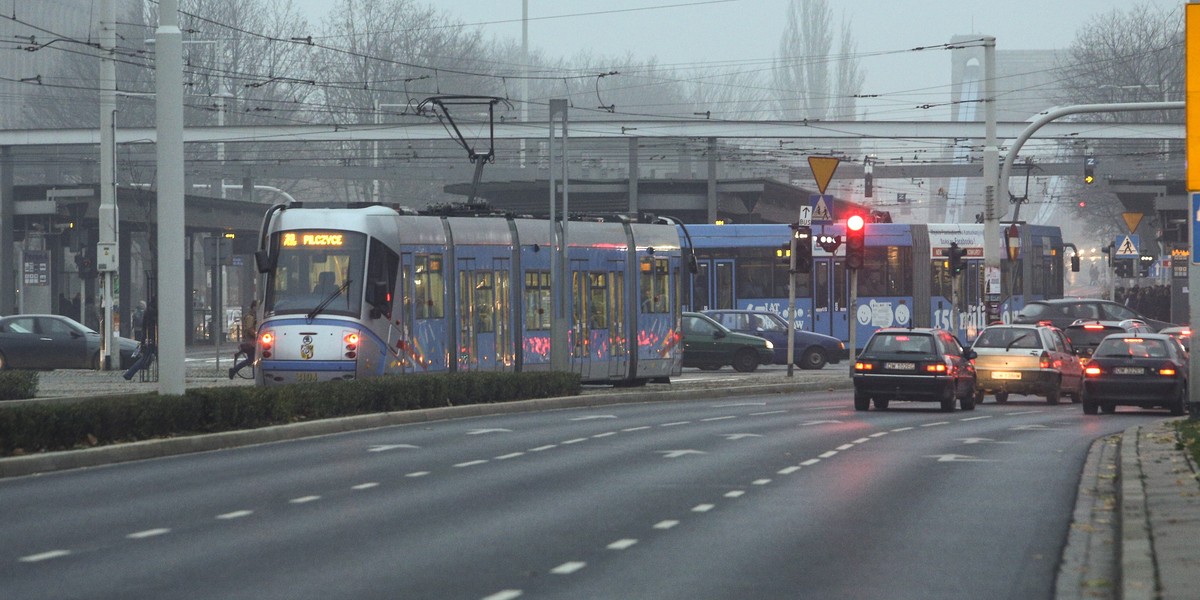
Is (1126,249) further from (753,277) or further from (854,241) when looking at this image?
(854,241)

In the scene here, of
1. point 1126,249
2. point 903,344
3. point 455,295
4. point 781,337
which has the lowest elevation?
point 781,337

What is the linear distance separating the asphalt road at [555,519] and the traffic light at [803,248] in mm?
14899

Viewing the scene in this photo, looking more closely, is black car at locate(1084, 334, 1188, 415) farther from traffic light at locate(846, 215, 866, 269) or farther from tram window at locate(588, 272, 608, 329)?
tram window at locate(588, 272, 608, 329)

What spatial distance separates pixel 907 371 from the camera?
2712 centimetres

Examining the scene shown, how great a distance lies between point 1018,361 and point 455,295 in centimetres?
1057

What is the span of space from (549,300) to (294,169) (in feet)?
135

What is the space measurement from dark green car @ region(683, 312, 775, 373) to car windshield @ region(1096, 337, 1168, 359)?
13755mm

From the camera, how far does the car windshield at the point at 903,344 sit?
27.2 metres

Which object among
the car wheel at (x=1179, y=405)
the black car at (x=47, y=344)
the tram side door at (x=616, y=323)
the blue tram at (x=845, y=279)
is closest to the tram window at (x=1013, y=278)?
the blue tram at (x=845, y=279)

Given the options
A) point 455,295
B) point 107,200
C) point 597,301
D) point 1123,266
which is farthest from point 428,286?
point 1123,266

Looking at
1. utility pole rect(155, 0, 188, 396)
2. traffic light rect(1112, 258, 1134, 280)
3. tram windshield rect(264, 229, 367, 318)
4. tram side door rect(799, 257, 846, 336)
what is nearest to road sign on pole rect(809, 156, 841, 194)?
tram windshield rect(264, 229, 367, 318)

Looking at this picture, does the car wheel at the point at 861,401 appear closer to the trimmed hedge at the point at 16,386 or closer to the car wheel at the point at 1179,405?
the car wheel at the point at 1179,405

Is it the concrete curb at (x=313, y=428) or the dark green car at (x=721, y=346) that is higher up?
the dark green car at (x=721, y=346)

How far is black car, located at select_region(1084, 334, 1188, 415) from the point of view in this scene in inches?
1081
